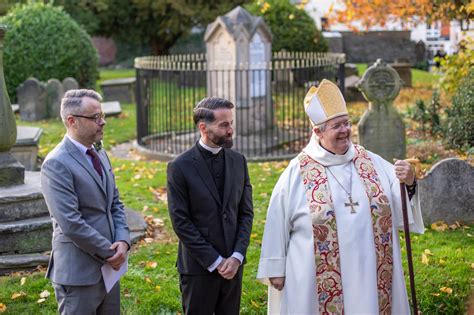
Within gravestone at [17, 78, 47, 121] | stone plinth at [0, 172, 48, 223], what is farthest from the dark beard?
gravestone at [17, 78, 47, 121]

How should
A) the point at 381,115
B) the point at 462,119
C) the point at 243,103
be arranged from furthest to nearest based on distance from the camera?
the point at 243,103, the point at 462,119, the point at 381,115

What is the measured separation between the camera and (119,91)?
21.6 meters

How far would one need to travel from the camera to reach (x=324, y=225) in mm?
4652

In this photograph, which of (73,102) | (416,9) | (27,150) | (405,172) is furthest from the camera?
(416,9)

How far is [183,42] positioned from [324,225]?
Answer: 115 feet

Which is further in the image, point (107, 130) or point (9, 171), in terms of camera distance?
point (107, 130)

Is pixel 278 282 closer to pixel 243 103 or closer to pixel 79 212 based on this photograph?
pixel 79 212

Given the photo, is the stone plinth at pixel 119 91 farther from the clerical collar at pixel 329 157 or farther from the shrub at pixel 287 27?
the clerical collar at pixel 329 157

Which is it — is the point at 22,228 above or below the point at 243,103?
below

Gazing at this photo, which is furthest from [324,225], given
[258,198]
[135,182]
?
[135,182]

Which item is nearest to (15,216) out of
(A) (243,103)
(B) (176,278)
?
(B) (176,278)

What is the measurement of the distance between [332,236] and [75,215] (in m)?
1.50

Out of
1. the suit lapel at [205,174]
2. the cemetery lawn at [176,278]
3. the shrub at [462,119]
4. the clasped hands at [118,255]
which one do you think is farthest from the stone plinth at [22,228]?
the shrub at [462,119]

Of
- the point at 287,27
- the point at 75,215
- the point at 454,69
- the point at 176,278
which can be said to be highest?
the point at 287,27
